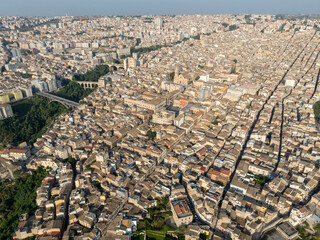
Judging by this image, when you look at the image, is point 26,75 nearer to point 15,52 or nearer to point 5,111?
point 15,52

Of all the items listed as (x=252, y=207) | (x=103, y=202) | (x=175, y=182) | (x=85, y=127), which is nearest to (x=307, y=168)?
(x=252, y=207)

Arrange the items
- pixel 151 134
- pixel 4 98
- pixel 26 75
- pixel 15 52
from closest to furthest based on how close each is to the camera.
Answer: pixel 151 134, pixel 4 98, pixel 26 75, pixel 15 52

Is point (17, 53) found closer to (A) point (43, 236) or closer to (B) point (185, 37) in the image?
(B) point (185, 37)

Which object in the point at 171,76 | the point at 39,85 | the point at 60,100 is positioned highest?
the point at 171,76

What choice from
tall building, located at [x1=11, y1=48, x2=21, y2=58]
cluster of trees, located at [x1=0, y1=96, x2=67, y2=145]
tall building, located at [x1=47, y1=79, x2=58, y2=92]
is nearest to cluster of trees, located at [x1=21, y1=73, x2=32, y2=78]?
tall building, located at [x1=47, y1=79, x2=58, y2=92]

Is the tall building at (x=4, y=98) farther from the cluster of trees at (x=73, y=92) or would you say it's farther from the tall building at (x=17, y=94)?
the cluster of trees at (x=73, y=92)

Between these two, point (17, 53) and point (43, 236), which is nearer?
point (43, 236)

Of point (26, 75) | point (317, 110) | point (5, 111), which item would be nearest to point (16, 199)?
point (5, 111)
